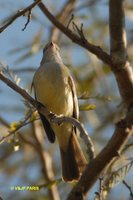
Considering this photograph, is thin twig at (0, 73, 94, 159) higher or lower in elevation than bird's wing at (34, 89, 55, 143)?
higher

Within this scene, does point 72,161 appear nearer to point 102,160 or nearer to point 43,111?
point 43,111

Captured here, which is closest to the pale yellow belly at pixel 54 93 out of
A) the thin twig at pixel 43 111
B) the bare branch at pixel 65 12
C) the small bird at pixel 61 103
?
the small bird at pixel 61 103

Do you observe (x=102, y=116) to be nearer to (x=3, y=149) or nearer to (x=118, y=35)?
(x=3, y=149)

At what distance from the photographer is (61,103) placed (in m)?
4.45

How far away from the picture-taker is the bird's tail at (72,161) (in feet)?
13.7

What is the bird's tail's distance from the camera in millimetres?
4180

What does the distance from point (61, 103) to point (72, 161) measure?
455 mm

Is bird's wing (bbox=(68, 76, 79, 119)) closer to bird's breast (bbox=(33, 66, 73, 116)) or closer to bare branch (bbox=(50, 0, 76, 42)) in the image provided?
bird's breast (bbox=(33, 66, 73, 116))

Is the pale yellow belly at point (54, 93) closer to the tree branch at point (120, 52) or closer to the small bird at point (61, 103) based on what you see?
the small bird at point (61, 103)

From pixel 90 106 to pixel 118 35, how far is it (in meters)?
0.45

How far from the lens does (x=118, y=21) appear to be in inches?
145

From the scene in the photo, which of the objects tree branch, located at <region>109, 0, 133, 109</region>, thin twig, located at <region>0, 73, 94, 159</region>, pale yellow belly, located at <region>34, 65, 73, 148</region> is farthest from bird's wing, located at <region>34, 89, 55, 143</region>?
tree branch, located at <region>109, 0, 133, 109</region>

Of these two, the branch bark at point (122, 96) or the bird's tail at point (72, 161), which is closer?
the branch bark at point (122, 96)

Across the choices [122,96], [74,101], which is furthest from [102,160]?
[74,101]
